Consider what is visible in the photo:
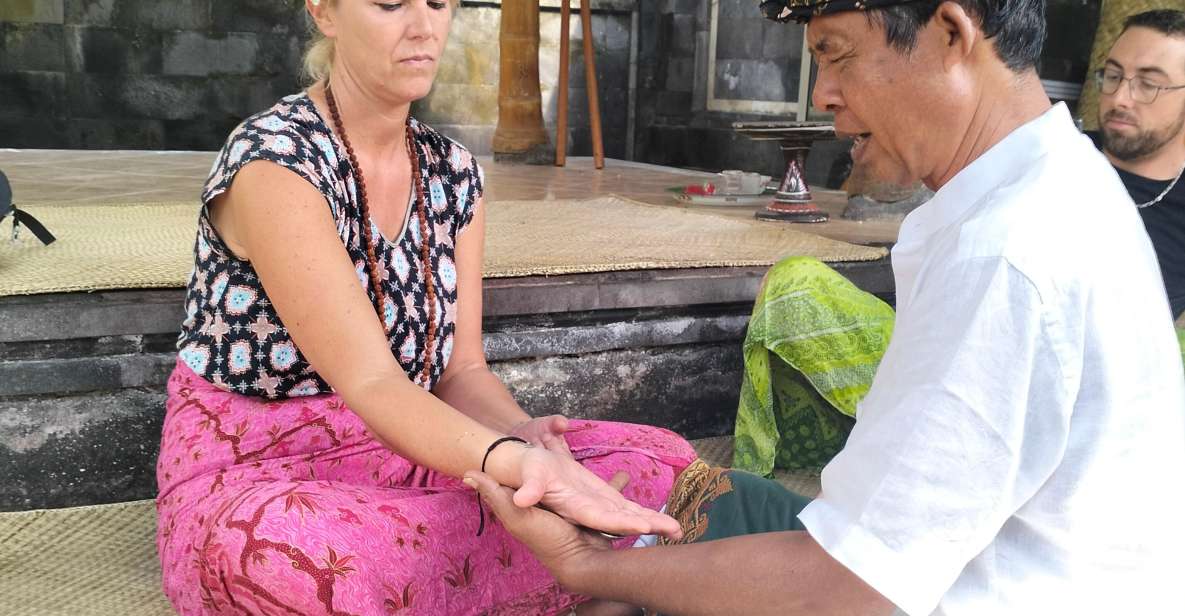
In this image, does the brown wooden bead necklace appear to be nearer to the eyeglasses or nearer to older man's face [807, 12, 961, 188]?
older man's face [807, 12, 961, 188]

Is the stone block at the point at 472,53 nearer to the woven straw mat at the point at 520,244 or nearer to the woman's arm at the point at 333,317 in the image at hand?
the woven straw mat at the point at 520,244

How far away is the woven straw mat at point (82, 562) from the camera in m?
2.14

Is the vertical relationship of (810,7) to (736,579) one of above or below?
above

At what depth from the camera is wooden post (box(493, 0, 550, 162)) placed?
726 centimetres

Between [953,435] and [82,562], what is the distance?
199cm

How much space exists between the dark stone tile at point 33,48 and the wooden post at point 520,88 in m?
3.01

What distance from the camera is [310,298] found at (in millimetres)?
1727

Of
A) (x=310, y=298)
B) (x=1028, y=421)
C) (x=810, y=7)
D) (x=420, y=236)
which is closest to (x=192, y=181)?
(x=420, y=236)

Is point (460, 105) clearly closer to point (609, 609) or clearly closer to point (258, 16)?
point (258, 16)

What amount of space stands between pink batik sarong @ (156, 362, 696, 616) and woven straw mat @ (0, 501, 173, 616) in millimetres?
393

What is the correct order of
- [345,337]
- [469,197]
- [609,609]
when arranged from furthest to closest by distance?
[469,197] < [345,337] < [609,609]

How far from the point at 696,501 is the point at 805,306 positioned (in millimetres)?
1089

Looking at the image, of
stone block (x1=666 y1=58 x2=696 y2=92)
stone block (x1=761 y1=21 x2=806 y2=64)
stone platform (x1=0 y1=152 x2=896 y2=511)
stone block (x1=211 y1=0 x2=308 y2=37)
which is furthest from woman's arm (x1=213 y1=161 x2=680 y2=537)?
stone block (x1=666 y1=58 x2=696 y2=92)

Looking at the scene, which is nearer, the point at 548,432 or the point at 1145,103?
the point at 548,432
